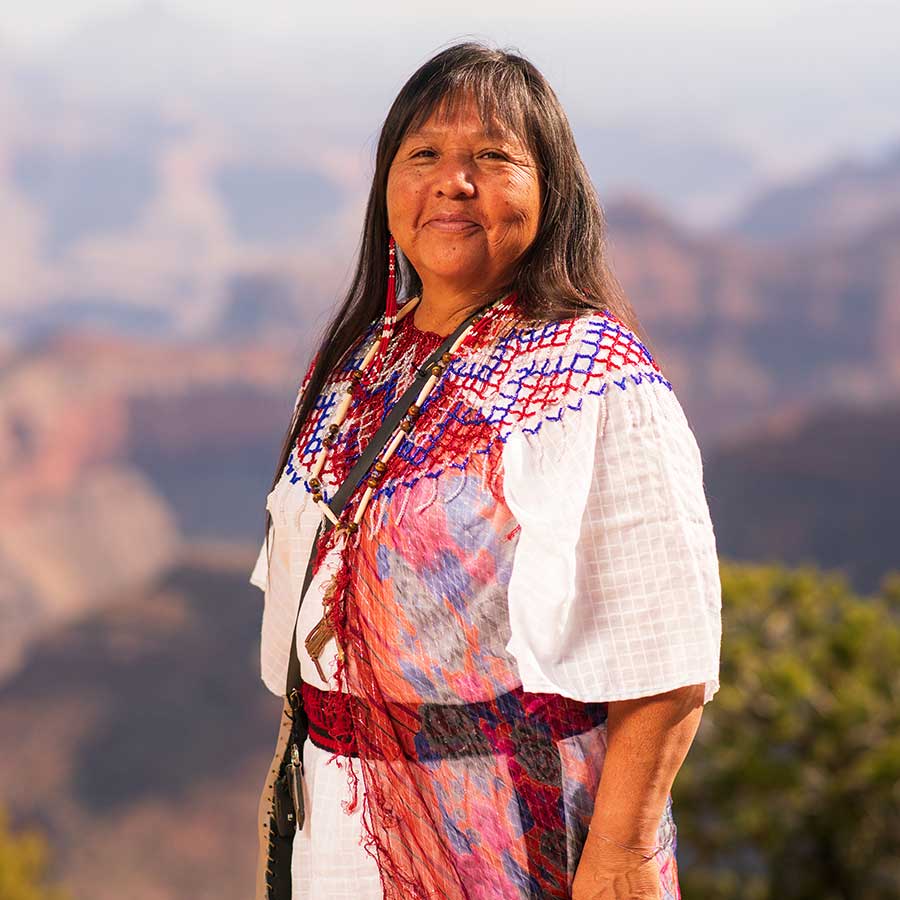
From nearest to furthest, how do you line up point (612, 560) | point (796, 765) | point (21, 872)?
1. point (612, 560)
2. point (796, 765)
3. point (21, 872)

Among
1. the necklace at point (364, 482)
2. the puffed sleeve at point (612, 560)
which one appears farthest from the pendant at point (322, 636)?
the puffed sleeve at point (612, 560)

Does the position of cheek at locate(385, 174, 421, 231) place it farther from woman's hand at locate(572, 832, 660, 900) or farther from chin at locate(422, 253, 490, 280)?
woman's hand at locate(572, 832, 660, 900)

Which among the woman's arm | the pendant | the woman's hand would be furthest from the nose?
the woman's hand

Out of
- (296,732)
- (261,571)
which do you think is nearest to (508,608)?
(296,732)

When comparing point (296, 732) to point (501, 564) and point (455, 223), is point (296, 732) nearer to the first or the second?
point (501, 564)

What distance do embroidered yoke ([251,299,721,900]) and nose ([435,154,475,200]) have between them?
0.36 feet

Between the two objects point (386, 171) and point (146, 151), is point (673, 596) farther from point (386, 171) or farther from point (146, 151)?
point (146, 151)

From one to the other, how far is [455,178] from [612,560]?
1.24 feet

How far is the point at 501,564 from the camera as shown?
3.47 feet

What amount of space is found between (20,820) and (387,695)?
11.7 meters

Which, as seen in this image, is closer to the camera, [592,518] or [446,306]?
[592,518]

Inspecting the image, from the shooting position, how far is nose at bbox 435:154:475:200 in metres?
1.13

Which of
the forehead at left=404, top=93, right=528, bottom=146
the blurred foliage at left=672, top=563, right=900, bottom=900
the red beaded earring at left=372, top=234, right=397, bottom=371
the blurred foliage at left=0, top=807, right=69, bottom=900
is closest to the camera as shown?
the forehead at left=404, top=93, right=528, bottom=146

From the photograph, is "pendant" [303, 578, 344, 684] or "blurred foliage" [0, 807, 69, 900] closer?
"pendant" [303, 578, 344, 684]
